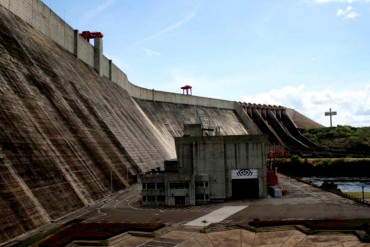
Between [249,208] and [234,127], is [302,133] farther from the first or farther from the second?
[249,208]

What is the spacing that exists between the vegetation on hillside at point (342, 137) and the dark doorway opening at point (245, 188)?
89309 mm

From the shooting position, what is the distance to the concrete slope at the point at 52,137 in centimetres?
3603

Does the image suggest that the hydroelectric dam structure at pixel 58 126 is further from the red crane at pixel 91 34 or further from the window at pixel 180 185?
the window at pixel 180 185

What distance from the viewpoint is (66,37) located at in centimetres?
8125

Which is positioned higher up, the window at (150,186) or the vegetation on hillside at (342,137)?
the vegetation on hillside at (342,137)

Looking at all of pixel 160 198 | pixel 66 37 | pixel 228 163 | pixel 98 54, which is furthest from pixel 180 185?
pixel 98 54

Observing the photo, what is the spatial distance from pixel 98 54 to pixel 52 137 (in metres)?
53.2

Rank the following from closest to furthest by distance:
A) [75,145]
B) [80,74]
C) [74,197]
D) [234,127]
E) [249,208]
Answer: [74,197] < [249,208] < [75,145] < [80,74] < [234,127]

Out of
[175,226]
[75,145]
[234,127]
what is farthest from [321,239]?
[234,127]

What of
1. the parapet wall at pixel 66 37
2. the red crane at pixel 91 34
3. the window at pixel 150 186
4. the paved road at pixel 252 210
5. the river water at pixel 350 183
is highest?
the red crane at pixel 91 34

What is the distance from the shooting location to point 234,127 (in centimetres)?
15225

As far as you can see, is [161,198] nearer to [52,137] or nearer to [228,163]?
[228,163]

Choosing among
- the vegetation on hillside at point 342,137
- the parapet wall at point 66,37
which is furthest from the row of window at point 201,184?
the vegetation on hillside at point 342,137

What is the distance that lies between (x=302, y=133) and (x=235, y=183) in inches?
5015
